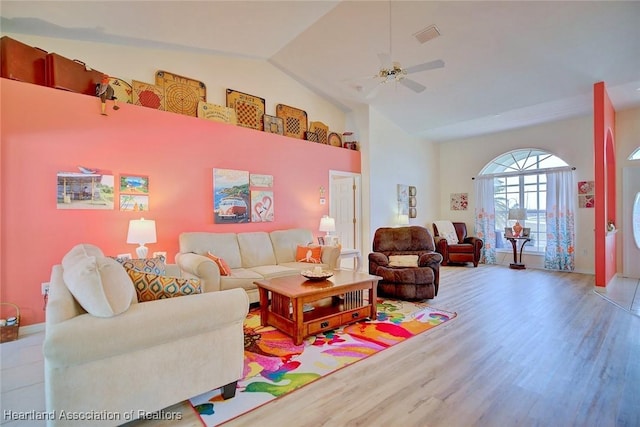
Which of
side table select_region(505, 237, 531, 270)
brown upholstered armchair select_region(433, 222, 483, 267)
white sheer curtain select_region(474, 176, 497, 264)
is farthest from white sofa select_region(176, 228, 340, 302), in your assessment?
white sheer curtain select_region(474, 176, 497, 264)

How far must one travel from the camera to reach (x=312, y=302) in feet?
10.3

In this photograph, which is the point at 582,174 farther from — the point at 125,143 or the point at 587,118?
the point at 125,143

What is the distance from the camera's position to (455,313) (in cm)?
366

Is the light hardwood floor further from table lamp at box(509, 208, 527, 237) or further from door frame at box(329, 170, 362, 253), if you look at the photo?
table lamp at box(509, 208, 527, 237)

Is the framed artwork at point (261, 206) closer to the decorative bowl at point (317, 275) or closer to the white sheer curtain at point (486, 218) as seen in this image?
the decorative bowl at point (317, 275)

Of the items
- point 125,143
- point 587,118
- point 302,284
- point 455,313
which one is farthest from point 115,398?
point 587,118

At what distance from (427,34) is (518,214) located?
4547 millimetres

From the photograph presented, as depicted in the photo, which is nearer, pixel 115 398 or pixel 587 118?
pixel 115 398

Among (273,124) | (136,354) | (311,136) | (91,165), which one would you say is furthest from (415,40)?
(136,354)

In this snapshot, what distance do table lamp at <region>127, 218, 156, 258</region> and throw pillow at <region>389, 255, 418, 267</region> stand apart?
3.25m

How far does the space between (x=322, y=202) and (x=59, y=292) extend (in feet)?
15.3

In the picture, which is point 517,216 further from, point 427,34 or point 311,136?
point 311,136

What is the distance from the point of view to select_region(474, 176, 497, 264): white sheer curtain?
7336 mm

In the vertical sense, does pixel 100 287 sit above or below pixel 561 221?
below
